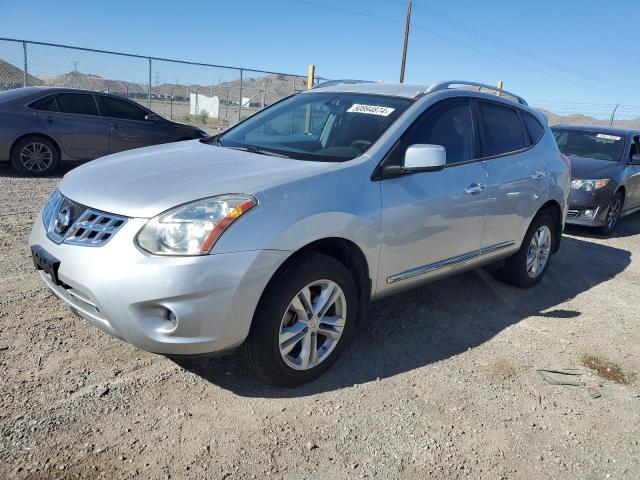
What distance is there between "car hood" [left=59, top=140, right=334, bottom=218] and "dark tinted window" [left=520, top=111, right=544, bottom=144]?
2634mm

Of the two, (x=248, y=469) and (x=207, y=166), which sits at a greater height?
(x=207, y=166)

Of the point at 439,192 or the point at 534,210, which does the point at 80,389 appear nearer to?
the point at 439,192

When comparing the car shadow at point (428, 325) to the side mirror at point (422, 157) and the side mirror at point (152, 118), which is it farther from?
the side mirror at point (152, 118)

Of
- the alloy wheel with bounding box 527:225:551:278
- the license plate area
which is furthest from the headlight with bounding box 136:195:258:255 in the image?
the alloy wheel with bounding box 527:225:551:278

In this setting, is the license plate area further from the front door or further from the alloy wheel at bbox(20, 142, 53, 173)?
the alloy wheel at bbox(20, 142, 53, 173)

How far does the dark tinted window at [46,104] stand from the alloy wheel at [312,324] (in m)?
7.08

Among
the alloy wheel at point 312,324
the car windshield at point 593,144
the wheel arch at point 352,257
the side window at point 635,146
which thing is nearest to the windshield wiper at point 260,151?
the wheel arch at point 352,257

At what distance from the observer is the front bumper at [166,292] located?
2.47 meters

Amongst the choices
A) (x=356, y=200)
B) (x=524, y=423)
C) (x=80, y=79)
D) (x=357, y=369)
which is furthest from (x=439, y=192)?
(x=80, y=79)

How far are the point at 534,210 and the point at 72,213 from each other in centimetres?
375

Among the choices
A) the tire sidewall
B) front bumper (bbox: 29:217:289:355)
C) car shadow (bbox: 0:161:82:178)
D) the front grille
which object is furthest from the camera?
car shadow (bbox: 0:161:82:178)

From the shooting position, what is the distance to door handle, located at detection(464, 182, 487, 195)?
12.7ft

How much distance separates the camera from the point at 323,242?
304cm

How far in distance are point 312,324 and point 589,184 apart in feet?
21.0
